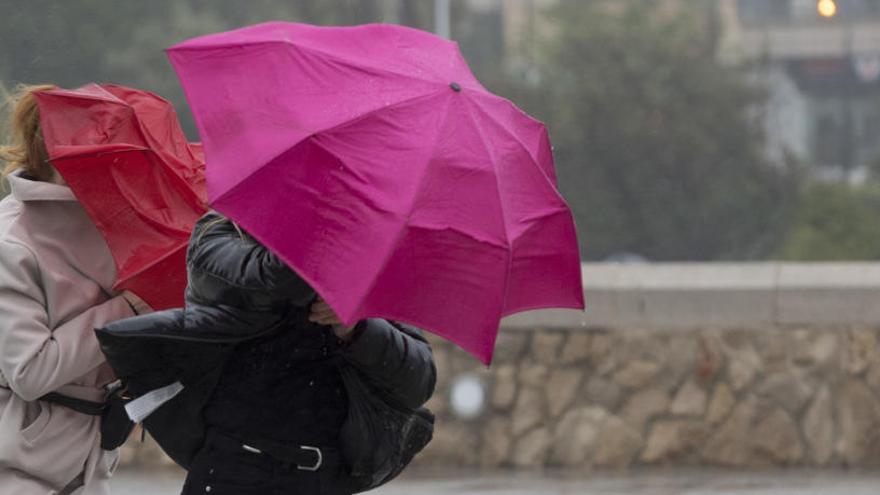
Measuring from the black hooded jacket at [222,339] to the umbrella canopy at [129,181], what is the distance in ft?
0.80

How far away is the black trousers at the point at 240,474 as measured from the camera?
3.04 metres

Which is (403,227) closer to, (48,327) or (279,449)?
(279,449)

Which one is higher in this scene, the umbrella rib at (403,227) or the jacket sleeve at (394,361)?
the umbrella rib at (403,227)

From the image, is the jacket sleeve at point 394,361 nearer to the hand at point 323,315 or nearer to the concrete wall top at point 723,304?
the hand at point 323,315

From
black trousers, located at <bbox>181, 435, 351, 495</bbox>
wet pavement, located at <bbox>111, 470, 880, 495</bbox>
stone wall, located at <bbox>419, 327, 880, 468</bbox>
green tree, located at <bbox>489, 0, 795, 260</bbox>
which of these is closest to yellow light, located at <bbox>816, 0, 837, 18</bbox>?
stone wall, located at <bbox>419, 327, 880, 468</bbox>

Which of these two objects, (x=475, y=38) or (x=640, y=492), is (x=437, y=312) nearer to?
(x=640, y=492)

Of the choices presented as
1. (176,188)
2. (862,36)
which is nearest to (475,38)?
(862,36)

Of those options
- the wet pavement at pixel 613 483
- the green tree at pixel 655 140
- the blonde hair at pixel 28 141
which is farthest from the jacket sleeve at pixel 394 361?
the green tree at pixel 655 140

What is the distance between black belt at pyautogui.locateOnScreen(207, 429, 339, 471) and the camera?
9.96 feet

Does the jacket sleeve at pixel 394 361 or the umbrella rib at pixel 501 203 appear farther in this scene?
the jacket sleeve at pixel 394 361

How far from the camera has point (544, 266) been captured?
10.1ft

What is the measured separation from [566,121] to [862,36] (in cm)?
3537

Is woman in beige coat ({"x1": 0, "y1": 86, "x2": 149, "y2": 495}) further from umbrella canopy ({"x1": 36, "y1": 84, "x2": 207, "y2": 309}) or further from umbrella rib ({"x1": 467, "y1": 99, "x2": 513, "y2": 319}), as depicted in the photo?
umbrella rib ({"x1": 467, "y1": 99, "x2": 513, "y2": 319})

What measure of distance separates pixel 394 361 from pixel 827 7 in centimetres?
968
